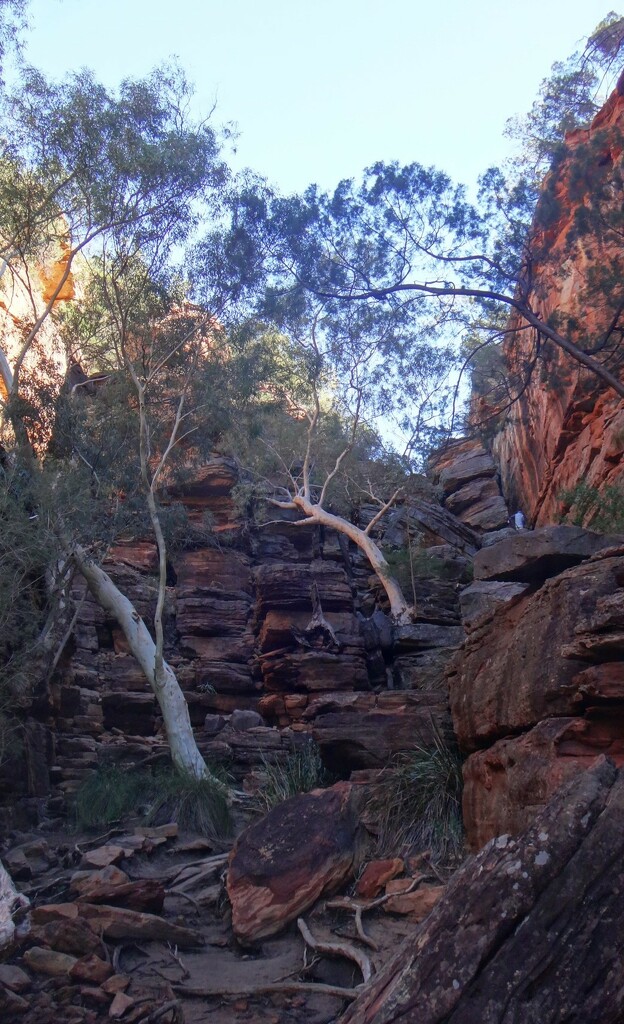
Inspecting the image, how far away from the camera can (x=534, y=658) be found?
6398mm

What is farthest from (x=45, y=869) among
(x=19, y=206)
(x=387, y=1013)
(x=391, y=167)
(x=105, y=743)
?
(x=19, y=206)

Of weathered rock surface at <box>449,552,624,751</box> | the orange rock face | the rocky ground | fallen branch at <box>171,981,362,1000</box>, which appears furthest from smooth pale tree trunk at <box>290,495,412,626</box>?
fallen branch at <box>171,981,362,1000</box>

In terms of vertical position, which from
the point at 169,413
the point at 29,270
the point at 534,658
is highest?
the point at 29,270

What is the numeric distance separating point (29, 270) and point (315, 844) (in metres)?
13.8

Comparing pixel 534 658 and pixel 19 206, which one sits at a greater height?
pixel 19 206

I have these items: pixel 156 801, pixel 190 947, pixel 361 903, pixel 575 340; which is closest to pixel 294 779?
pixel 156 801

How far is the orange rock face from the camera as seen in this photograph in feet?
41.8

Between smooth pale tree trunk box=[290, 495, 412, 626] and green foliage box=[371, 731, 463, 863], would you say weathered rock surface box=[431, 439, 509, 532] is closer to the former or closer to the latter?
smooth pale tree trunk box=[290, 495, 412, 626]

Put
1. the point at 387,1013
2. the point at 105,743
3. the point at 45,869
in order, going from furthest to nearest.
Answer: the point at 105,743, the point at 45,869, the point at 387,1013

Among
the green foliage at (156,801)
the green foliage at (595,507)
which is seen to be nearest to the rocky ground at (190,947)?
the green foliage at (156,801)

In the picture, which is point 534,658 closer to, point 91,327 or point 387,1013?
point 387,1013

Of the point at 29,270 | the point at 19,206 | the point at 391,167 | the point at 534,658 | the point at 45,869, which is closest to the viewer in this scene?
the point at 534,658

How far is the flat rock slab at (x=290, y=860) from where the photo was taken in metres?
6.73

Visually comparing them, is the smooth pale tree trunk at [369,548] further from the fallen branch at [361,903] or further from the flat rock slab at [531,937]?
the flat rock slab at [531,937]
